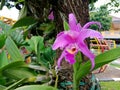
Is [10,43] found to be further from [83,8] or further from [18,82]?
[83,8]

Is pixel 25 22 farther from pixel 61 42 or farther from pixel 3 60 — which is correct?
pixel 61 42

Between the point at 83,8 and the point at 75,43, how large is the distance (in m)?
0.26

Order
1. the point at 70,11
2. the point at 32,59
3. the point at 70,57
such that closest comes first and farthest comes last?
the point at 70,57
the point at 70,11
the point at 32,59

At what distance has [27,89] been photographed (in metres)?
0.45

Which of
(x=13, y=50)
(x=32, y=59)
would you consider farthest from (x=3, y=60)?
(x=32, y=59)

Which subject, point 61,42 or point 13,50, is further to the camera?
point 13,50

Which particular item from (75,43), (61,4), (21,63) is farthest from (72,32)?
(61,4)

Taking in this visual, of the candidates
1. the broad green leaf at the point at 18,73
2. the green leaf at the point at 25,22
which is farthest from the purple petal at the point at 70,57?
the green leaf at the point at 25,22

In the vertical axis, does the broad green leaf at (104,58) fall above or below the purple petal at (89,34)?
below

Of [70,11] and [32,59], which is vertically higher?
[70,11]

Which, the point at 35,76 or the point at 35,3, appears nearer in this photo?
the point at 35,76

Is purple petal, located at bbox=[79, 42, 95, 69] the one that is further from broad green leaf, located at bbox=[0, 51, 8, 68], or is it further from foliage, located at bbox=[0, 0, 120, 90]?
broad green leaf, located at bbox=[0, 51, 8, 68]

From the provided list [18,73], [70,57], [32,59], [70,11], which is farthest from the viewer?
[32,59]

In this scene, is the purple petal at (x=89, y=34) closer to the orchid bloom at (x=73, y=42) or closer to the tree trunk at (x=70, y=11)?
the orchid bloom at (x=73, y=42)
